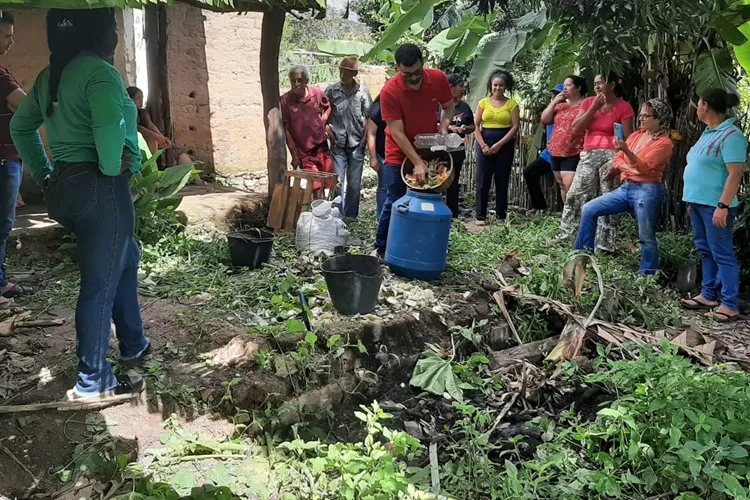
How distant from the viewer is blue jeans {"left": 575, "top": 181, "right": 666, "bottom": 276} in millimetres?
5703

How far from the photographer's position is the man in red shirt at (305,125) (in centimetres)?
726

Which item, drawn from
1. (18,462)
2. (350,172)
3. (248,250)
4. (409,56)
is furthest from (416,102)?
(18,462)

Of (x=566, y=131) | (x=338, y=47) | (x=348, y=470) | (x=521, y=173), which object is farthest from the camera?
(x=338, y=47)

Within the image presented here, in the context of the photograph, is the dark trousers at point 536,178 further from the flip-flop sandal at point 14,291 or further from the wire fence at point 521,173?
the flip-flop sandal at point 14,291

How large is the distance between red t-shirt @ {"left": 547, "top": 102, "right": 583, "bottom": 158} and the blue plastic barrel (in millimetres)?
2655

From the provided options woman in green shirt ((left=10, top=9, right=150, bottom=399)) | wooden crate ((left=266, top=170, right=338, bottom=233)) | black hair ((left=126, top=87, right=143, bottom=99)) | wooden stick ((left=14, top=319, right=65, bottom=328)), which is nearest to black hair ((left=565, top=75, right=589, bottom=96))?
wooden crate ((left=266, top=170, right=338, bottom=233))

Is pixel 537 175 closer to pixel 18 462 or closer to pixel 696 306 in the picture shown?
pixel 696 306

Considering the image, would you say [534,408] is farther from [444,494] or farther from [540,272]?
[540,272]

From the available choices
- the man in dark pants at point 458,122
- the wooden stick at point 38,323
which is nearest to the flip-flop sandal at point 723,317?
the man in dark pants at point 458,122

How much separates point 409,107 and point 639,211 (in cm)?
223

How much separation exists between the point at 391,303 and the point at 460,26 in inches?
174

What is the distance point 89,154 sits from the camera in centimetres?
304

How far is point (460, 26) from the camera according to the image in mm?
7773

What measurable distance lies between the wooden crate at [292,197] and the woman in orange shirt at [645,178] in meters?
2.70
